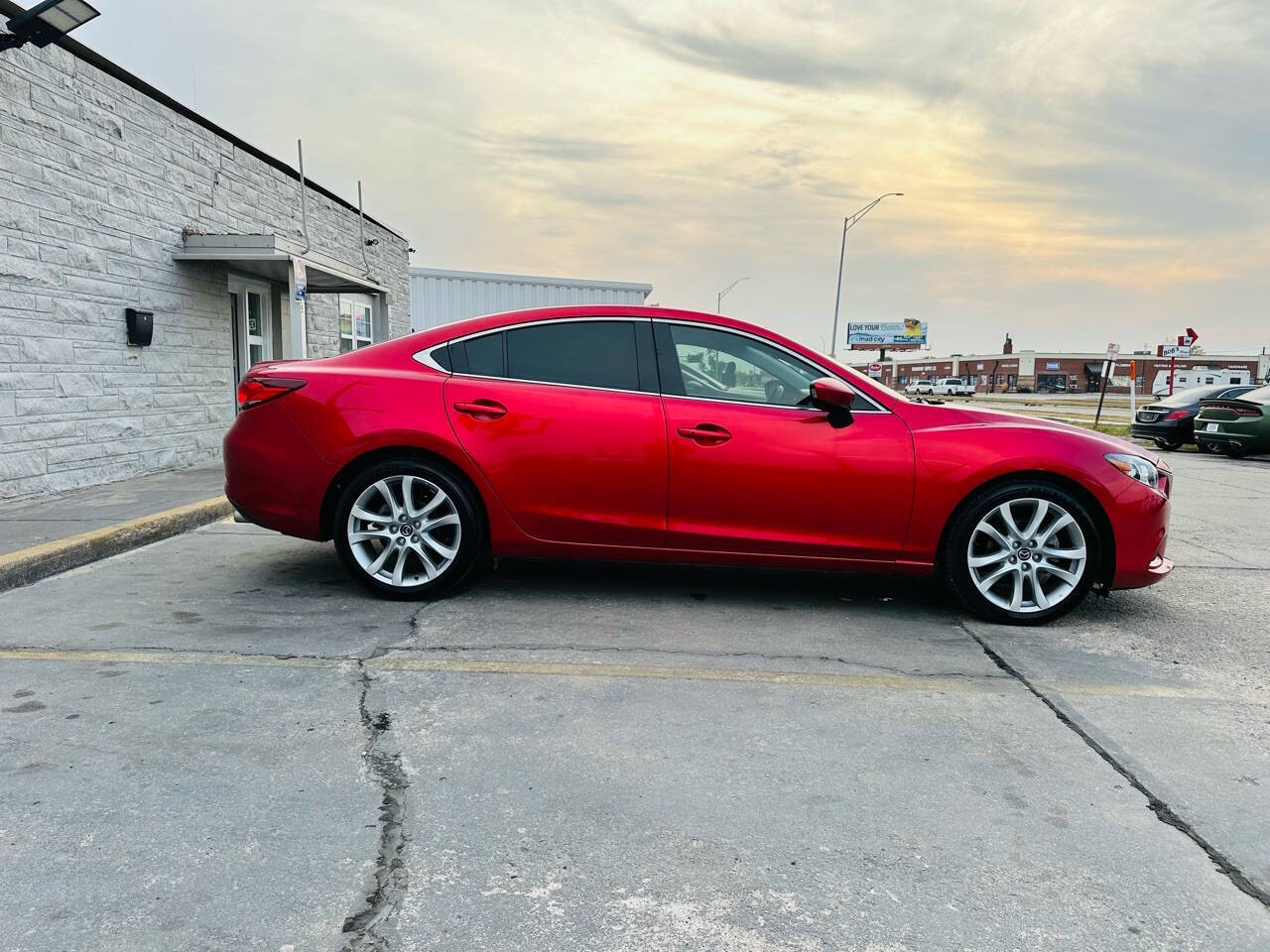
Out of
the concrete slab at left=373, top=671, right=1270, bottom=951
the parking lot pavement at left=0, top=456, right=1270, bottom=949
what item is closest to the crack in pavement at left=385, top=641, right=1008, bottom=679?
the parking lot pavement at left=0, top=456, right=1270, bottom=949

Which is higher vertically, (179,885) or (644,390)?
(644,390)

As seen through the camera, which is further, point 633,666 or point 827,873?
point 633,666

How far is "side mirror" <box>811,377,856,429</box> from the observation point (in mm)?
Answer: 4617

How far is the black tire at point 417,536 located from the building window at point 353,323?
33.7 ft

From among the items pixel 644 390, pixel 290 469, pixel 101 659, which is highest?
pixel 644 390

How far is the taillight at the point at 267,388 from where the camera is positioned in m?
4.89

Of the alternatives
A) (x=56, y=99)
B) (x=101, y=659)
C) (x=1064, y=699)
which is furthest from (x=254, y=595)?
(x=56, y=99)

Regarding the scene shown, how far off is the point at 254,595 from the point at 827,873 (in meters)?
3.73

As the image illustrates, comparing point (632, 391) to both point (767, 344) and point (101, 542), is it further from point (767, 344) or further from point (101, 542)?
point (101, 542)

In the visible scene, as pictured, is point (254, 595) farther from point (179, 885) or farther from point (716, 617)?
point (179, 885)

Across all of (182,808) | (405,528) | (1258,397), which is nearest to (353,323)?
(405,528)

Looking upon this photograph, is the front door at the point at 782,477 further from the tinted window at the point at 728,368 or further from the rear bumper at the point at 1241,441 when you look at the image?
the rear bumper at the point at 1241,441

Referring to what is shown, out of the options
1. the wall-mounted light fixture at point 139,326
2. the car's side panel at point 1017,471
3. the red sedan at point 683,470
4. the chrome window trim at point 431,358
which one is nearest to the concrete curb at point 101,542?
the red sedan at point 683,470

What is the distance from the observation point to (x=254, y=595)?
5023mm
